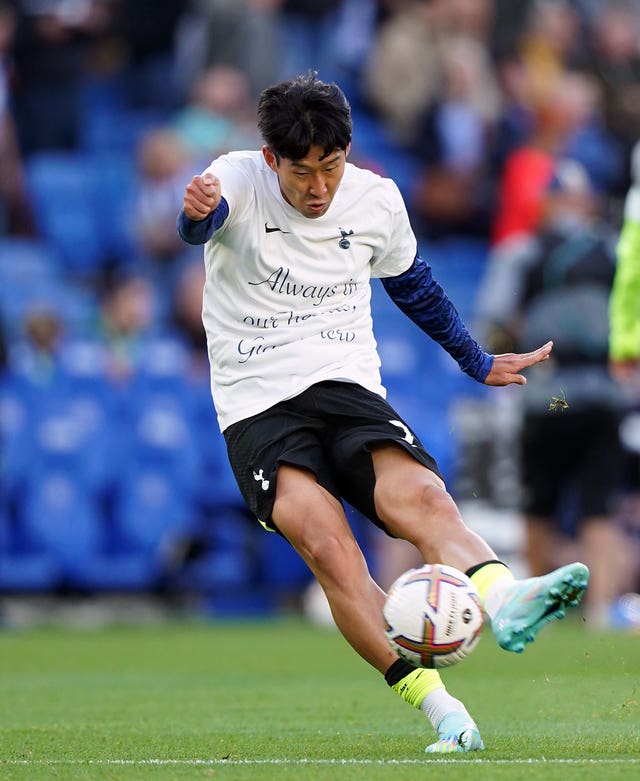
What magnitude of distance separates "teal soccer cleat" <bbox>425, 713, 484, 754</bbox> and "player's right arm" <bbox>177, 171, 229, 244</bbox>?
5.59 ft

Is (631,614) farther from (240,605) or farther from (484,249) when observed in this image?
(484,249)

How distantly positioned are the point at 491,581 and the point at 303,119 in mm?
1556

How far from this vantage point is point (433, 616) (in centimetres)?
466

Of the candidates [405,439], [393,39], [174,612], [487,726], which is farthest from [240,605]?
[405,439]

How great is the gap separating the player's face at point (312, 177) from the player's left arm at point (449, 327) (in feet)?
1.69

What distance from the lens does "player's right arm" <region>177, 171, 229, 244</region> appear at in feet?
16.6

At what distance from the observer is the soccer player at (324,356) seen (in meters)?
5.14

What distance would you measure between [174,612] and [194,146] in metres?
4.35

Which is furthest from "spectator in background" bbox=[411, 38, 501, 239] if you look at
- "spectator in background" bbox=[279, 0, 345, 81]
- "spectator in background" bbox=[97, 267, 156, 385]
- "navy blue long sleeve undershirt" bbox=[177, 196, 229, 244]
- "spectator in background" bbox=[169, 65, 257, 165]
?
"navy blue long sleeve undershirt" bbox=[177, 196, 229, 244]

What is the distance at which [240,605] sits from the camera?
45.2 ft

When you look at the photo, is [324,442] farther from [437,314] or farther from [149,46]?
[149,46]

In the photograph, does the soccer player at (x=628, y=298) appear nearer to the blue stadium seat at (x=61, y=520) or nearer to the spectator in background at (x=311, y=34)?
the blue stadium seat at (x=61, y=520)

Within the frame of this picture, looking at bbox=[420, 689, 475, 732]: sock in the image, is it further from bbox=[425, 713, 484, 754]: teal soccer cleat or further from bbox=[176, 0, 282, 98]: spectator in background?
bbox=[176, 0, 282, 98]: spectator in background

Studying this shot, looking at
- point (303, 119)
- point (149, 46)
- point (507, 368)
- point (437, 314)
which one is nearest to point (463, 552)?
point (507, 368)
